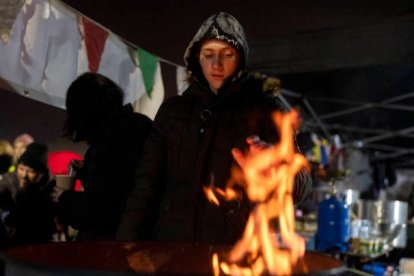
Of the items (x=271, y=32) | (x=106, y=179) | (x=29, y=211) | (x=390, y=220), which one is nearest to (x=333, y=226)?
(x=390, y=220)

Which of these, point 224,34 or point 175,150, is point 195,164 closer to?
point 175,150

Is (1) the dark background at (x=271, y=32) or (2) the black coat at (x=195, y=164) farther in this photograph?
(1) the dark background at (x=271, y=32)

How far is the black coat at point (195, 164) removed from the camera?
237 cm

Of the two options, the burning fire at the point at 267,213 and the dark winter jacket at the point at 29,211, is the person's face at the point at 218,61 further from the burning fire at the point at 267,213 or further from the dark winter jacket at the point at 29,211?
the dark winter jacket at the point at 29,211

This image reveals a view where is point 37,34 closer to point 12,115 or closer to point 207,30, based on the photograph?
point 12,115

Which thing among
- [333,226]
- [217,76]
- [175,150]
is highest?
[217,76]

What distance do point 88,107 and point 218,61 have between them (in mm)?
674

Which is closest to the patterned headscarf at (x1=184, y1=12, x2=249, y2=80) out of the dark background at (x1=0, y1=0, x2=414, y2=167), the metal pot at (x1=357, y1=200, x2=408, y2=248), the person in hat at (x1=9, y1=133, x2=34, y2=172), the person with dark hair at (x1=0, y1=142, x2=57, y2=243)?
the dark background at (x1=0, y1=0, x2=414, y2=167)

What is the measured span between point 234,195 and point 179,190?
0.26 m

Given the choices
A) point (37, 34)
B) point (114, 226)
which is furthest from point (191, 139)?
point (37, 34)

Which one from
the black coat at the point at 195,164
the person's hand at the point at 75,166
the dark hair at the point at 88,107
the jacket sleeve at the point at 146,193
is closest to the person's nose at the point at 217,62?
the black coat at the point at 195,164

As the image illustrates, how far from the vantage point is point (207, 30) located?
266 centimetres

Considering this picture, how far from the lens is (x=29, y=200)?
3855 mm

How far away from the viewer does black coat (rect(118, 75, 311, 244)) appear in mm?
2367
